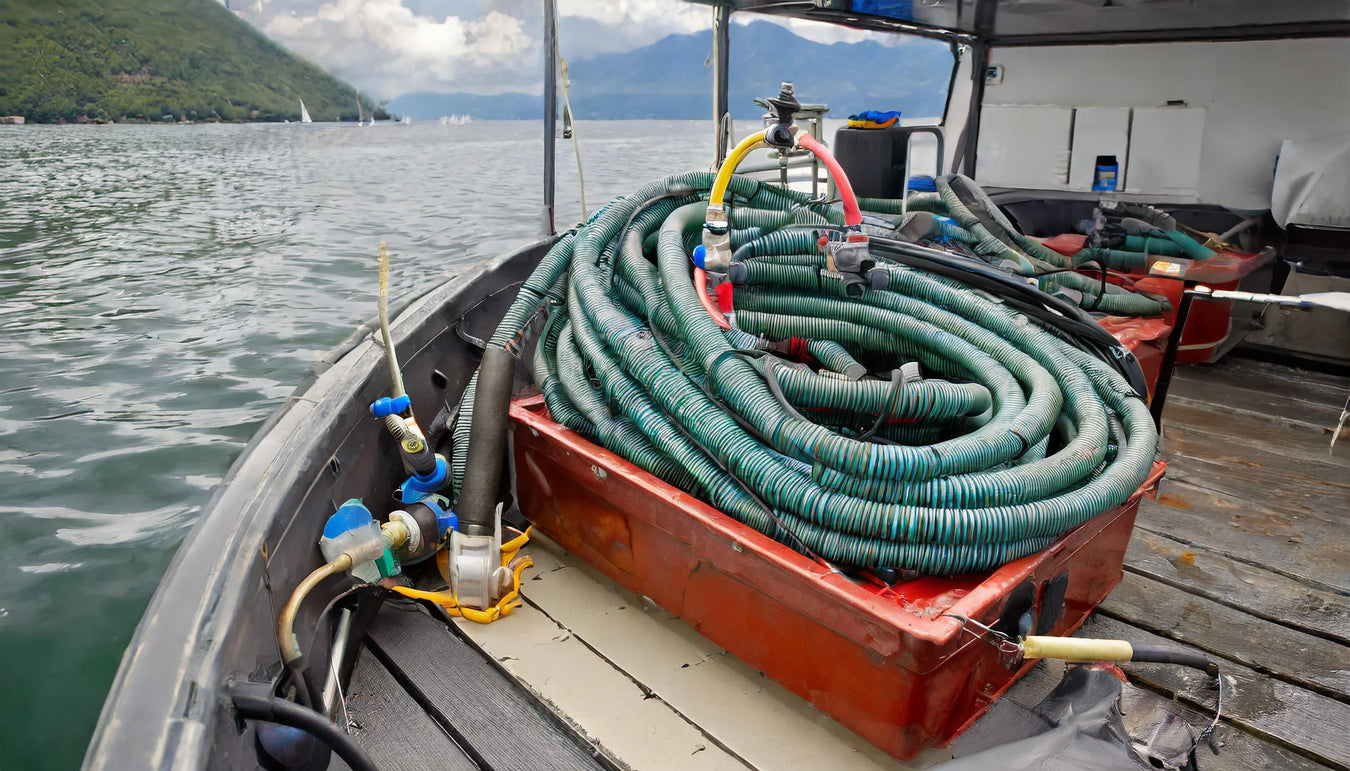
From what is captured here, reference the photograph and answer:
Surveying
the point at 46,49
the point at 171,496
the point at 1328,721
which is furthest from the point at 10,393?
the point at 46,49

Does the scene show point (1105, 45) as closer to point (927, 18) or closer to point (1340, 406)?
point (927, 18)

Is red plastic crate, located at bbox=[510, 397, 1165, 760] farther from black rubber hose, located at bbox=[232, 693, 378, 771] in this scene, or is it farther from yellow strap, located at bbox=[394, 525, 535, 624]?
black rubber hose, located at bbox=[232, 693, 378, 771]

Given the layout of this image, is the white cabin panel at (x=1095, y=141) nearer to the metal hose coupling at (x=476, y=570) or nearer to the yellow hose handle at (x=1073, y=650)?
the yellow hose handle at (x=1073, y=650)

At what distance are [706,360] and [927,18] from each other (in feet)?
12.3

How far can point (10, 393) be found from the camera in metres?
5.48

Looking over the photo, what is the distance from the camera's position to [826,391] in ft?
5.94

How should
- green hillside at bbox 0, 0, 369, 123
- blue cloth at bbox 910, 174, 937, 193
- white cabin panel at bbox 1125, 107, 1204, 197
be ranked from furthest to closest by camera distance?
green hillside at bbox 0, 0, 369, 123, white cabin panel at bbox 1125, 107, 1204, 197, blue cloth at bbox 910, 174, 937, 193

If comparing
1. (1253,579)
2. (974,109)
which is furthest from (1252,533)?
(974,109)

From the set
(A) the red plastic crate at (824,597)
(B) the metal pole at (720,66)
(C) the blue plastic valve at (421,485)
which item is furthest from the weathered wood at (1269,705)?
(B) the metal pole at (720,66)

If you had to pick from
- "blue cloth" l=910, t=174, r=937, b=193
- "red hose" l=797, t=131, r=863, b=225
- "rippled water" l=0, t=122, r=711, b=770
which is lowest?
"rippled water" l=0, t=122, r=711, b=770

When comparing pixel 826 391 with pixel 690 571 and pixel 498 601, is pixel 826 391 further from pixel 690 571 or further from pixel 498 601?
pixel 498 601

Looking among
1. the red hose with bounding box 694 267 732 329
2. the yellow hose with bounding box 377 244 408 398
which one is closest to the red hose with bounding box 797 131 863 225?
the red hose with bounding box 694 267 732 329

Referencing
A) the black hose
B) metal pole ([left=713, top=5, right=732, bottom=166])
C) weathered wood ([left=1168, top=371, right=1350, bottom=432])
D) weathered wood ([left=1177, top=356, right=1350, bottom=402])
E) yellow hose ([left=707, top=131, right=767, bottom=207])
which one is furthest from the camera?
weathered wood ([left=1177, top=356, right=1350, bottom=402])

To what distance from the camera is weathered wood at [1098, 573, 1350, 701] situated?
72.2 inches
